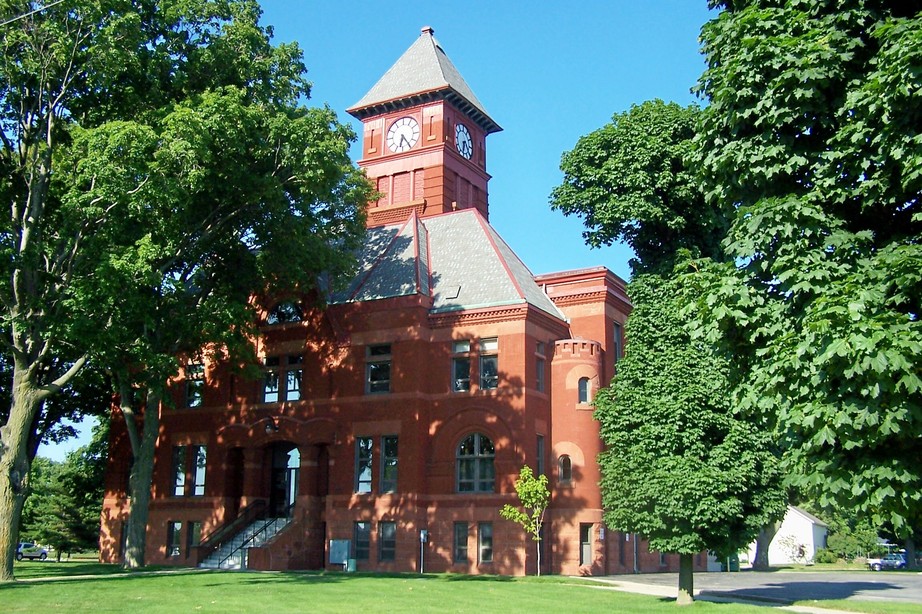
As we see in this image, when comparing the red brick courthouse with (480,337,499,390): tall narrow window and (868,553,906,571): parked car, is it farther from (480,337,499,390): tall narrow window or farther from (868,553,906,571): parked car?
(868,553,906,571): parked car

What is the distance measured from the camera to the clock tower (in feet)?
162

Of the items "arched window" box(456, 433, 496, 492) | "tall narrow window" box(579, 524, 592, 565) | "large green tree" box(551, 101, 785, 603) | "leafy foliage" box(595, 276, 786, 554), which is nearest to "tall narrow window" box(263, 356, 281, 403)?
"arched window" box(456, 433, 496, 492)

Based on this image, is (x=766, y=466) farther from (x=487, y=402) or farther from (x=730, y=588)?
(x=487, y=402)

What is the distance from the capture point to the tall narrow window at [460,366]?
123 feet

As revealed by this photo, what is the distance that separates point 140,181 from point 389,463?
627 inches

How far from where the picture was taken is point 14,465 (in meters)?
26.3

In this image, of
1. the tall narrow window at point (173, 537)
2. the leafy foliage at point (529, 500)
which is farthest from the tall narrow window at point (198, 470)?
the leafy foliage at point (529, 500)

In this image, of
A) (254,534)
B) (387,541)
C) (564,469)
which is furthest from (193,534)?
(564,469)

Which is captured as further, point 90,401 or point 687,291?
point 90,401

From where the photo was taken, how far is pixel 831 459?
37.7ft

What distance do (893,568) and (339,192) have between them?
52.0m

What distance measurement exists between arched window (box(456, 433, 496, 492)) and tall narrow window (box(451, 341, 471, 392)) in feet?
7.02

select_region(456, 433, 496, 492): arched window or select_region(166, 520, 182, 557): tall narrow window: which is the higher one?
select_region(456, 433, 496, 492): arched window

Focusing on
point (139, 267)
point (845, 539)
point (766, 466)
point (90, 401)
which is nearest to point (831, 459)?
point (766, 466)
